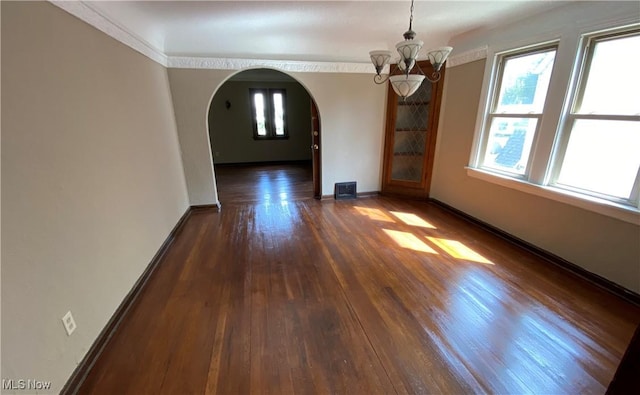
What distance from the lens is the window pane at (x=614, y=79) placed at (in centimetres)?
210

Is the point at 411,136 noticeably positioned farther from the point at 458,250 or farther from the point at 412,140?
the point at 458,250

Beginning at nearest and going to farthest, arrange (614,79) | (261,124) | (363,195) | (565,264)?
(614,79)
(565,264)
(363,195)
(261,124)

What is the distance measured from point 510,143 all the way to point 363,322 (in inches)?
111

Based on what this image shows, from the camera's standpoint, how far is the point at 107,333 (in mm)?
1822

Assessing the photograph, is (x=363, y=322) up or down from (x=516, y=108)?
down

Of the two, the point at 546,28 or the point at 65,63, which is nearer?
the point at 65,63

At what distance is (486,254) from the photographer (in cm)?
288

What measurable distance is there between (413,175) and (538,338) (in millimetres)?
3241

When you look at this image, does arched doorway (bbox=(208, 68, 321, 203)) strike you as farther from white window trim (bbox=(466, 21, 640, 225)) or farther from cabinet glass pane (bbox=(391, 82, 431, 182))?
white window trim (bbox=(466, 21, 640, 225))

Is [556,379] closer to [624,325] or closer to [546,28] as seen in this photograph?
[624,325]

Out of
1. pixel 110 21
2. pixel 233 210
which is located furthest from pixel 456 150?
pixel 110 21

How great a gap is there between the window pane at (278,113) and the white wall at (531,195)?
17.1 ft

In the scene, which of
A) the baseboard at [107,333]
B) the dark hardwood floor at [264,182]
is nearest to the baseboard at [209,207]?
the dark hardwood floor at [264,182]

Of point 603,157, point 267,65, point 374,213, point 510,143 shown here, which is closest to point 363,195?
point 374,213
